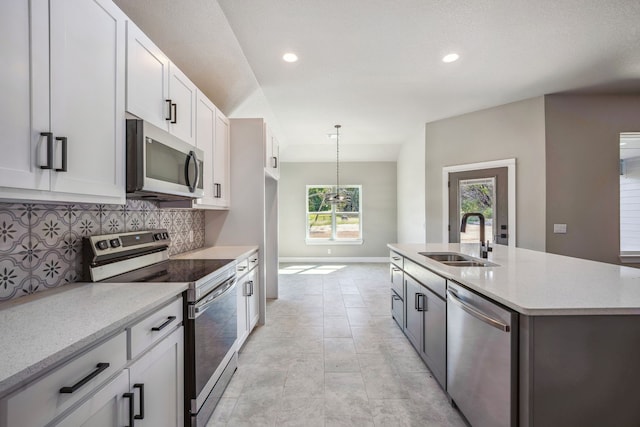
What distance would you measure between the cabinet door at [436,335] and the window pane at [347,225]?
17.1 feet

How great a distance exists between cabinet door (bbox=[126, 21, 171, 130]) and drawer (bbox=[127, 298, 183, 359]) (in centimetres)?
106

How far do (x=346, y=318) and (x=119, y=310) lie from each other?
2.72 meters

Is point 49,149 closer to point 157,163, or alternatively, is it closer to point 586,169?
point 157,163

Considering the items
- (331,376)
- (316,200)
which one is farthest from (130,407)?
→ (316,200)

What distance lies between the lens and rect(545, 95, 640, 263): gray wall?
3.76m

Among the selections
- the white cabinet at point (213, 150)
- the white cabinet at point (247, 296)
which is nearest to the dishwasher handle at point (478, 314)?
the white cabinet at point (247, 296)

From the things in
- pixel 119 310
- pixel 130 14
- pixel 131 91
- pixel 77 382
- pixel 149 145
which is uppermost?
pixel 130 14

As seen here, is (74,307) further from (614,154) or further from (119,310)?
(614,154)

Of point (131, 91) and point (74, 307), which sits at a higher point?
point (131, 91)

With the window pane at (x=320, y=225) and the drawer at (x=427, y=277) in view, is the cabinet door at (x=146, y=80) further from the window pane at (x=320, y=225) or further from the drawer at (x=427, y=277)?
the window pane at (x=320, y=225)

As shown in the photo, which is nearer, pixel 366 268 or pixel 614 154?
pixel 614 154

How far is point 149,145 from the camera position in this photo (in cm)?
154

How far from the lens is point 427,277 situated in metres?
2.14

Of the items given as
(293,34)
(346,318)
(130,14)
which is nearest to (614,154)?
(346,318)
